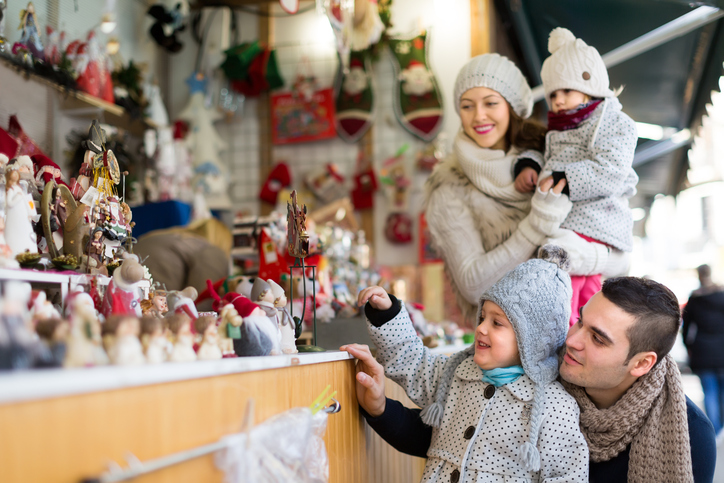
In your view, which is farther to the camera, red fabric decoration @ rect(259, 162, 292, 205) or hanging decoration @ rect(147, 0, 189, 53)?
red fabric decoration @ rect(259, 162, 292, 205)

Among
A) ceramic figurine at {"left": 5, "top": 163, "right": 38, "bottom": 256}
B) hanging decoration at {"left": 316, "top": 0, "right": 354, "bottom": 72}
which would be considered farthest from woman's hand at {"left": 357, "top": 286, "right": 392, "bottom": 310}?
hanging decoration at {"left": 316, "top": 0, "right": 354, "bottom": 72}

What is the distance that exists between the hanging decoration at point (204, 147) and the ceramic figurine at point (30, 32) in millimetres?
1585

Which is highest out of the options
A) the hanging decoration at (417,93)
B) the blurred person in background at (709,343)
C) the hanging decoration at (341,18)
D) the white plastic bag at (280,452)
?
the hanging decoration at (341,18)

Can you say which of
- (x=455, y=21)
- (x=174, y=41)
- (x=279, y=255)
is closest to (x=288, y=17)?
(x=174, y=41)

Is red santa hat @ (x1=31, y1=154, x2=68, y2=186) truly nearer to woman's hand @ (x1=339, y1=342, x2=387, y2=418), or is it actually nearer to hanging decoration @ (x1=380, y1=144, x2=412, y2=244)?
woman's hand @ (x1=339, y1=342, x2=387, y2=418)

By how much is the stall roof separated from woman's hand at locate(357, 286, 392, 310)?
2490mm

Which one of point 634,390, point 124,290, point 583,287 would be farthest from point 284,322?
point 583,287

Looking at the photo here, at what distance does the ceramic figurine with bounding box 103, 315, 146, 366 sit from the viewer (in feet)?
2.67

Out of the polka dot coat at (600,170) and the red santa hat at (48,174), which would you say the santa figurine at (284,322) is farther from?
the polka dot coat at (600,170)

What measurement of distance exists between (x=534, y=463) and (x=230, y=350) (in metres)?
0.72

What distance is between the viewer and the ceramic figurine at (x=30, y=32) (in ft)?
11.6

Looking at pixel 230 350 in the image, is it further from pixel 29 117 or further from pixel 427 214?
pixel 29 117

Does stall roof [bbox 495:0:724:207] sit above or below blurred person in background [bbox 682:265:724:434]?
above

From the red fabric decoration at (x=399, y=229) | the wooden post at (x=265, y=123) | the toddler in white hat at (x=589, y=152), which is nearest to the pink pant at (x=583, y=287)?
the toddler in white hat at (x=589, y=152)
